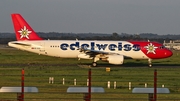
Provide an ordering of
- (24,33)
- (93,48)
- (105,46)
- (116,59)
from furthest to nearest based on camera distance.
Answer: (24,33)
(105,46)
(93,48)
(116,59)

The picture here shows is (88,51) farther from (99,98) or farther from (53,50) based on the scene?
(99,98)

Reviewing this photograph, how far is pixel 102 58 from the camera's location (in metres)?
51.0

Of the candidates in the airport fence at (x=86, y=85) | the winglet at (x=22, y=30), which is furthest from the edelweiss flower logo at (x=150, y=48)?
the airport fence at (x=86, y=85)

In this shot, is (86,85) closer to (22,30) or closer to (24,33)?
(24,33)

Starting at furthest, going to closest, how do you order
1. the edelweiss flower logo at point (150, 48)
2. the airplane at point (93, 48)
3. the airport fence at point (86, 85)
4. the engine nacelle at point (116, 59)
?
the edelweiss flower logo at point (150, 48) → the airplane at point (93, 48) → the engine nacelle at point (116, 59) → the airport fence at point (86, 85)

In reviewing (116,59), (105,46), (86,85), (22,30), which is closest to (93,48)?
(105,46)

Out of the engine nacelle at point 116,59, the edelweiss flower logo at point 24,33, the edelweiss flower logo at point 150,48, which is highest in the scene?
the edelweiss flower logo at point 24,33

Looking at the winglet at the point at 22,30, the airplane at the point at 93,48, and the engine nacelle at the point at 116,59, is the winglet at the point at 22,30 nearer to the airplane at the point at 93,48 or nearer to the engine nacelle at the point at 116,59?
the airplane at the point at 93,48

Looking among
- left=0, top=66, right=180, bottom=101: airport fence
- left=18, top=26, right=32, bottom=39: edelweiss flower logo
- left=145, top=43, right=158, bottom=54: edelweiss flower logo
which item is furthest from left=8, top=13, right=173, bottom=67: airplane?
left=0, top=66, right=180, bottom=101: airport fence

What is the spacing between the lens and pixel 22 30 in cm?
5334

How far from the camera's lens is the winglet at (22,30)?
5306 centimetres

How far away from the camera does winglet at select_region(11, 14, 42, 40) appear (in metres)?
53.1

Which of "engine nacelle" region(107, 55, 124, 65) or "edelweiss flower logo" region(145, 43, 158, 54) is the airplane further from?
"engine nacelle" region(107, 55, 124, 65)

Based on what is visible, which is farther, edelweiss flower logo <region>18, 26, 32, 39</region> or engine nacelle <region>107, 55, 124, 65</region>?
edelweiss flower logo <region>18, 26, 32, 39</region>
